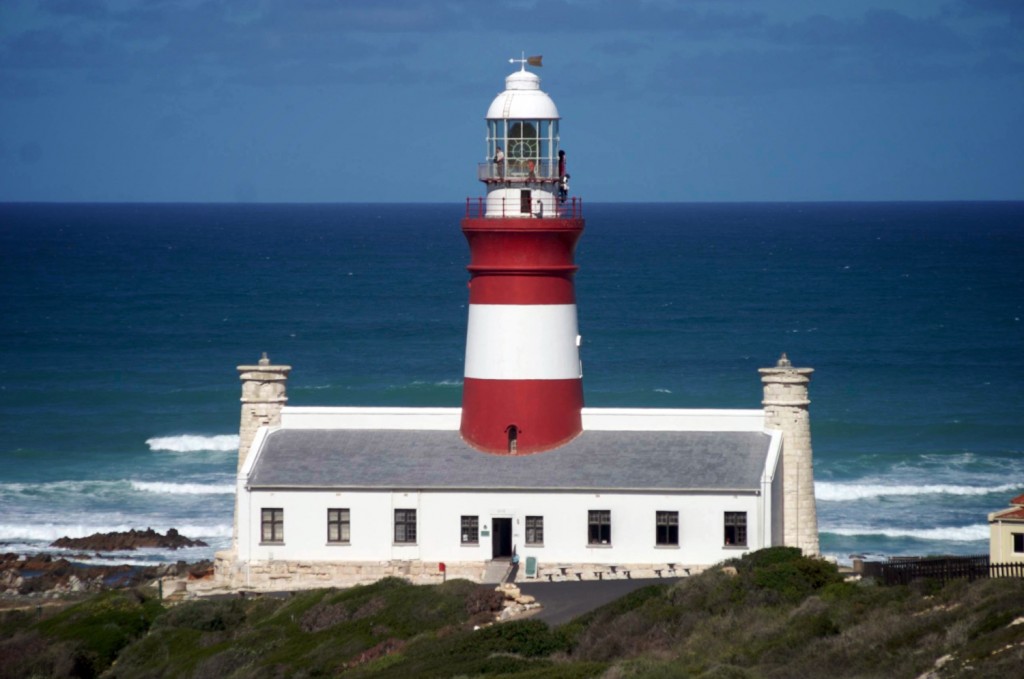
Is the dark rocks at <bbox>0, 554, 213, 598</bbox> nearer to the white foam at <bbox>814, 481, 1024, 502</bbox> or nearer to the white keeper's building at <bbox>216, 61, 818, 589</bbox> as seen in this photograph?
the white keeper's building at <bbox>216, 61, 818, 589</bbox>

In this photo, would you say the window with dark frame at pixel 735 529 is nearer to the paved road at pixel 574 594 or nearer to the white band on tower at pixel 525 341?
the paved road at pixel 574 594

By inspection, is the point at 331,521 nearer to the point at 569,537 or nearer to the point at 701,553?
the point at 569,537

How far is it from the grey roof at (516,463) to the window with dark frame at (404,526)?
460 mm

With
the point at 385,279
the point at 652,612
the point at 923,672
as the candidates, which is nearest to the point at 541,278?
the point at 652,612

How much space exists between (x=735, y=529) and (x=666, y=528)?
111 centimetres

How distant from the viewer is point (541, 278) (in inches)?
1255

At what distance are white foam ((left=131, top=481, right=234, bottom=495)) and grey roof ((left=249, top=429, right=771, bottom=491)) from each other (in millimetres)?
17745

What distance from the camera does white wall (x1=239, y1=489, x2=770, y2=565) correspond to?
30.8 metres

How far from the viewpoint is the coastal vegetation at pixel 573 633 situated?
21562mm

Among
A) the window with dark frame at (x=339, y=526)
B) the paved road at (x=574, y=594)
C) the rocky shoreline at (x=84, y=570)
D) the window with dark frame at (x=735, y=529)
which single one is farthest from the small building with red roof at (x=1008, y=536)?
the rocky shoreline at (x=84, y=570)

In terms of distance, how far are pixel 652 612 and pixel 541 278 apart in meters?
7.63

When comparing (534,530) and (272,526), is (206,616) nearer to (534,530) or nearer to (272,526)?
(272,526)

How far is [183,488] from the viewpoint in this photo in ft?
167

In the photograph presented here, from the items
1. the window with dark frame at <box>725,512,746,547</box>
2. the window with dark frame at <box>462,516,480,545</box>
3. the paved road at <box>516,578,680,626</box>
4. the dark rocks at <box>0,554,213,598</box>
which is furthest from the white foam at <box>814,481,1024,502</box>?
the paved road at <box>516,578,680,626</box>
